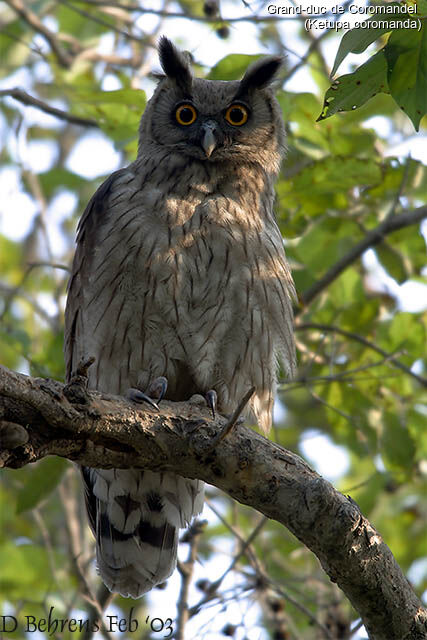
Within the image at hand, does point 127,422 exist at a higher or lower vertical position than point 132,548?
lower

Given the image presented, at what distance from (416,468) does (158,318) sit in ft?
5.79

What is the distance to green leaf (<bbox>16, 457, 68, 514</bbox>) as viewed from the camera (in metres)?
3.42

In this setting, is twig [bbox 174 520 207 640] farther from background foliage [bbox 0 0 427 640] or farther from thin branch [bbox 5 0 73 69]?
thin branch [bbox 5 0 73 69]

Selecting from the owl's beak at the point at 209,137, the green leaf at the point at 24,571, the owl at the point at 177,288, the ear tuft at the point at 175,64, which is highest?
the ear tuft at the point at 175,64

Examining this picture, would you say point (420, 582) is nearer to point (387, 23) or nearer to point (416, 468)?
point (416, 468)

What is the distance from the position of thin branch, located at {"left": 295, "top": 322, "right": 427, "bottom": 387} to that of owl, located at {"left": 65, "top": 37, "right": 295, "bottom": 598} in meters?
0.56

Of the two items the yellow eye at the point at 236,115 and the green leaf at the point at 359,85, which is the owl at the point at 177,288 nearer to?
the yellow eye at the point at 236,115

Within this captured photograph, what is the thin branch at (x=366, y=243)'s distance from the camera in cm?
391

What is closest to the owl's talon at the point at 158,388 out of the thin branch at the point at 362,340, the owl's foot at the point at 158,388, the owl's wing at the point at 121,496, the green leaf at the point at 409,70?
the owl's foot at the point at 158,388

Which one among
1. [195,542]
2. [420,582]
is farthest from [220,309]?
[420,582]

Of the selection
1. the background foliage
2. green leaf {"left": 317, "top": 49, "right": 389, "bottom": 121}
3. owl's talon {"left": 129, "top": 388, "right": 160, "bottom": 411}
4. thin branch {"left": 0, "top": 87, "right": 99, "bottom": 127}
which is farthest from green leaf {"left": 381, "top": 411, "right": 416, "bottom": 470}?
green leaf {"left": 317, "top": 49, "right": 389, "bottom": 121}

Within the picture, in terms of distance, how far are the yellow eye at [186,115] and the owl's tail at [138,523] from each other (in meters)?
1.59

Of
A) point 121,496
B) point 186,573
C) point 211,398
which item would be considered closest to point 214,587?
point 186,573

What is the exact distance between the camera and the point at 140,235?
3.14m
